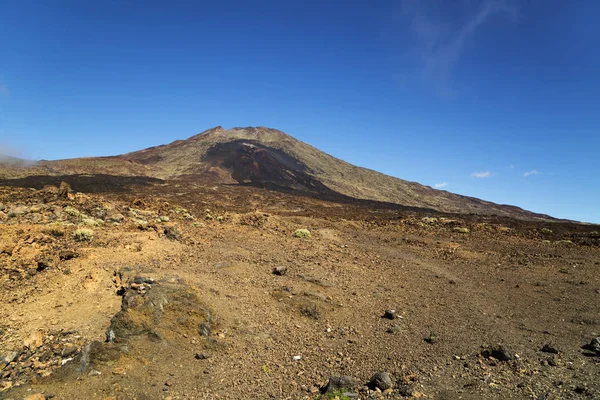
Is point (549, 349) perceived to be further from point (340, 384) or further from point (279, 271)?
point (279, 271)

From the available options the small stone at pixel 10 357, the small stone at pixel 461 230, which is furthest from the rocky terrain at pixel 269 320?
the small stone at pixel 461 230

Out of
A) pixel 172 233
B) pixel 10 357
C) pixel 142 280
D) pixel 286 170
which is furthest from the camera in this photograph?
pixel 286 170

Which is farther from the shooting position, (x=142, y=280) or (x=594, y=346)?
(x=142, y=280)

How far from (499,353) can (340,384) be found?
3.46 metres

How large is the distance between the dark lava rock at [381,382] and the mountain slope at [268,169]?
183ft

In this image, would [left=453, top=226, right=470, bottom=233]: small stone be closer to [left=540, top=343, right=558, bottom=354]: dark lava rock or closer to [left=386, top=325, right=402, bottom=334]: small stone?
[left=540, top=343, right=558, bottom=354]: dark lava rock

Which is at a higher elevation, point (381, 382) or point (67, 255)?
point (67, 255)

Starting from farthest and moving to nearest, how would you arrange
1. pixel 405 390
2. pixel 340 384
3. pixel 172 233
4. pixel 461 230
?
pixel 461 230 → pixel 172 233 → pixel 340 384 → pixel 405 390

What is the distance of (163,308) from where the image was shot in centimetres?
712

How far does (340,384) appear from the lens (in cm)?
566

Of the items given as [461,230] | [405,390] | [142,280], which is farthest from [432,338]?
[461,230]

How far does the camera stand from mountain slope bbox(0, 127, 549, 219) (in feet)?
220

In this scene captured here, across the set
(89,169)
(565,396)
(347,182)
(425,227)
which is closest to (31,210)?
(565,396)

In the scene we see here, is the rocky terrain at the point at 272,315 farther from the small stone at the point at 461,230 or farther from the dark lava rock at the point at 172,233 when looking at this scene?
the small stone at the point at 461,230
